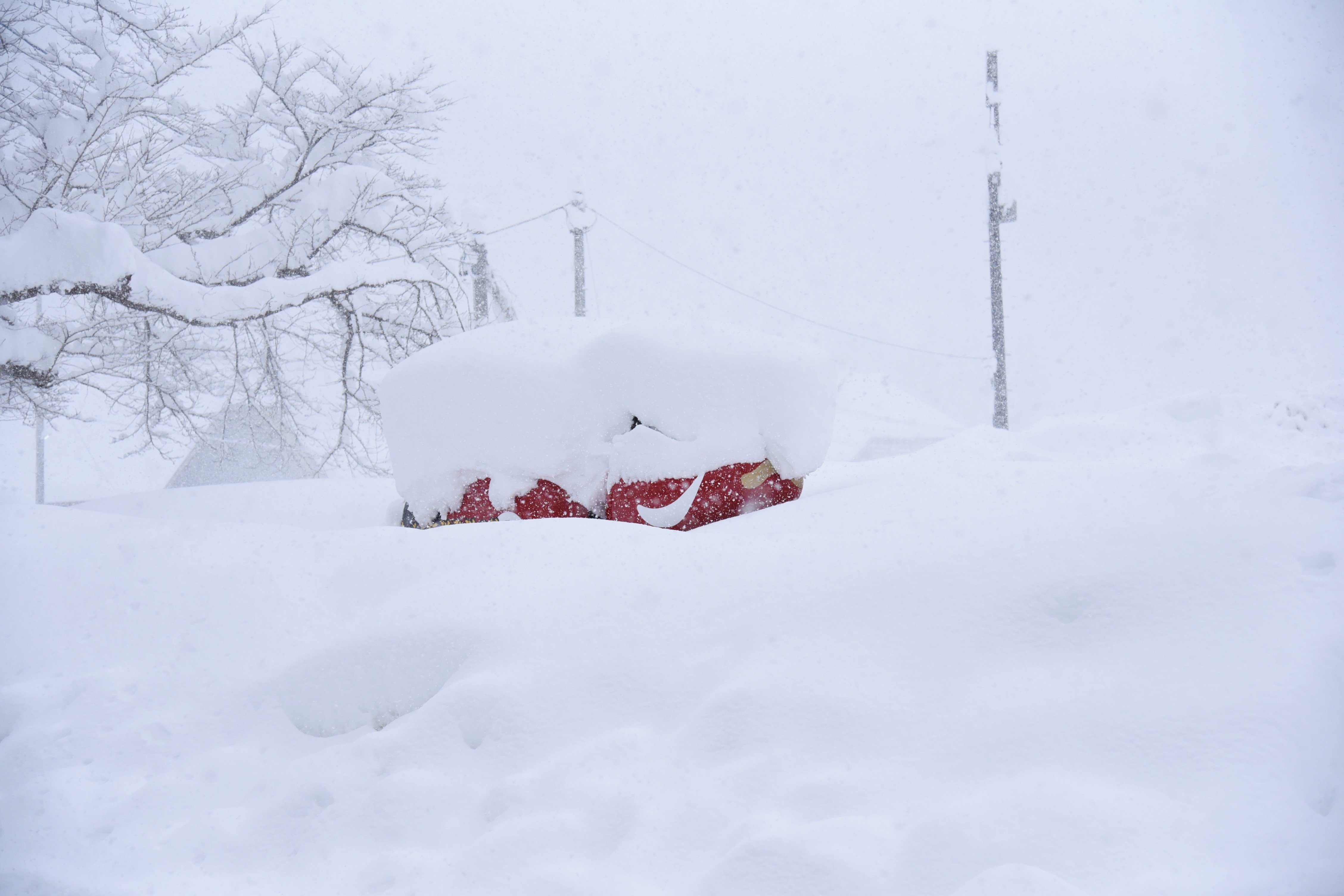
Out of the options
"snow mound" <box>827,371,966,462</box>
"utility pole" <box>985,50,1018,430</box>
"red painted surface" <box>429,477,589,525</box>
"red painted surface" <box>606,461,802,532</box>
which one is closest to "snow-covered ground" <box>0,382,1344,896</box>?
"red painted surface" <box>606,461,802,532</box>

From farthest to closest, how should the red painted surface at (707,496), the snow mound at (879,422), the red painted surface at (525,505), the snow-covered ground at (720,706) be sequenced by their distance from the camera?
1. the snow mound at (879,422)
2. the red painted surface at (525,505)
3. the red painted surface at (707,496)
4. the snow-covered ground at (720,706)

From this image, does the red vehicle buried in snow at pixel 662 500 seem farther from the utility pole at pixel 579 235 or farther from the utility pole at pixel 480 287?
the utility pole at pixel 579 235

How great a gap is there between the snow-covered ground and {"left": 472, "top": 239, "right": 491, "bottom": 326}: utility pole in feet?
18.6

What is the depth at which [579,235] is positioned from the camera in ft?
39.3

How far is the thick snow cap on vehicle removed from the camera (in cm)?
359

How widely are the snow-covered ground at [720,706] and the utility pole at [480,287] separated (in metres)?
5.67

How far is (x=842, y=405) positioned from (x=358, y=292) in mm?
16590

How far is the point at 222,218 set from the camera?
677 centimetres

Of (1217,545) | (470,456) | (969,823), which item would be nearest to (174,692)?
(470,456)

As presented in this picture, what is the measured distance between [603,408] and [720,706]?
2000 millimetres

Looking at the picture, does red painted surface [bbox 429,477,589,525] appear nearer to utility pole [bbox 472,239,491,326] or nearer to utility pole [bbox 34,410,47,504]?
utility pole [bbox 472,239,491,326]

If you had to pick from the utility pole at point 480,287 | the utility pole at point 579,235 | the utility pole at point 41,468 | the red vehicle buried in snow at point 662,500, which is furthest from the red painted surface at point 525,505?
the utility pole at point 41,468

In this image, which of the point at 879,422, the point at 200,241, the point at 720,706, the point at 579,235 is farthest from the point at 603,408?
the point at 879,422

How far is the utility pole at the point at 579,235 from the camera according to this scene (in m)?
11.7
